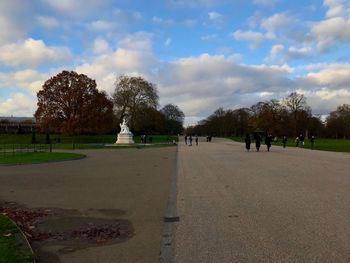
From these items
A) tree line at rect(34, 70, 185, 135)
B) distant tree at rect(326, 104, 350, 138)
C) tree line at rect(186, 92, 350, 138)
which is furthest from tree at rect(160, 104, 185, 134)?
tree line at rect(34, 70, 185, 135)

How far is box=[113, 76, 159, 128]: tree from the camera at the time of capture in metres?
105

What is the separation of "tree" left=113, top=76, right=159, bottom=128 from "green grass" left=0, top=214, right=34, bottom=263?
97.1 meters

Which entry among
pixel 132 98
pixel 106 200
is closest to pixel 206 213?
pixel 106 200

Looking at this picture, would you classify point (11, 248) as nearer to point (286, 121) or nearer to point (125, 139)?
point (125, 139)

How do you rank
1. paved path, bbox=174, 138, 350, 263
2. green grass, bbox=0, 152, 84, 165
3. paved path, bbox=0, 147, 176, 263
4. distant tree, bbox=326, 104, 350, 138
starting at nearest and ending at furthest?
1. paved path, bbox=174, 138, 350, 263
2. paved path, bbox=0, 147, 176, 263
3. green grass, bbox=0, 152, 84, 165
4. distant tree, bbox=326, 104, 350, 138

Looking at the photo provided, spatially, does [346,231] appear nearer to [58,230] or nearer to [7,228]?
[58,230]

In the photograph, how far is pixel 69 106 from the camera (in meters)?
76.9

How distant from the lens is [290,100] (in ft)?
367

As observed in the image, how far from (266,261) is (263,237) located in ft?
4.47

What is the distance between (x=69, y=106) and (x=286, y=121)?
57.2 meters

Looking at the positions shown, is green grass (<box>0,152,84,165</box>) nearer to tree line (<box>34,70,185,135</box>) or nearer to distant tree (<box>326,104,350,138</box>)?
tree line (<box>34,70,185,135</box>)

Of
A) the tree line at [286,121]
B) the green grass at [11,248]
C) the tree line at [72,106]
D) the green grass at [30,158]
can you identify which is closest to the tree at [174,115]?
the tree line at [286,121]

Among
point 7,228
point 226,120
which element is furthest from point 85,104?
point 226,120

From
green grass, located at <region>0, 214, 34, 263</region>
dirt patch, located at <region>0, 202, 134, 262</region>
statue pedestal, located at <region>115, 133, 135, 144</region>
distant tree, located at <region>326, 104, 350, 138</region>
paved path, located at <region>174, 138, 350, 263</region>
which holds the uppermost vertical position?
distant tree, located at <region>326, 104, 350, 138</region>
